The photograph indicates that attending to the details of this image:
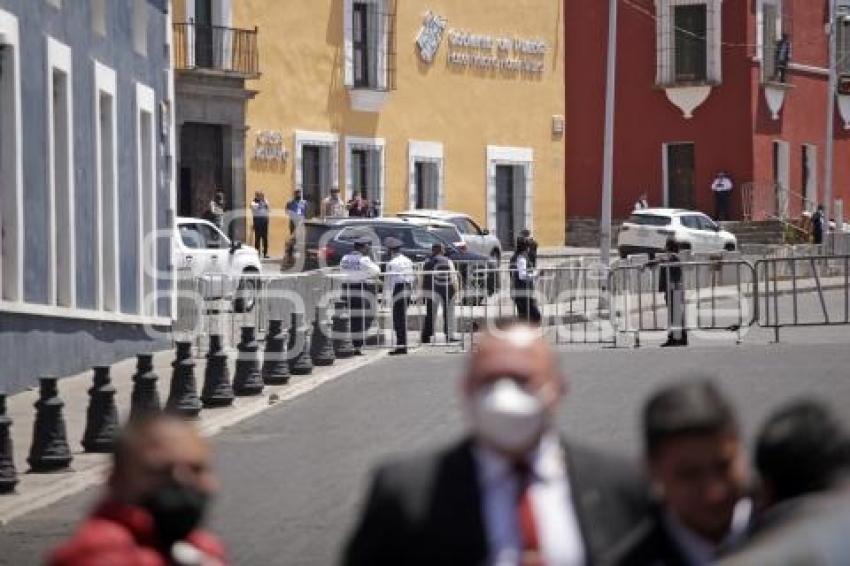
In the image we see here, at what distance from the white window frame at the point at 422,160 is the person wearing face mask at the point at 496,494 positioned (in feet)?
165

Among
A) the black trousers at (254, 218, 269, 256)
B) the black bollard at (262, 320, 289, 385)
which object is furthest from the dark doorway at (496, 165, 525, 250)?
the black bollard at (262, 320, 289, 385)

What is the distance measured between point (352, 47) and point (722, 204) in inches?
544

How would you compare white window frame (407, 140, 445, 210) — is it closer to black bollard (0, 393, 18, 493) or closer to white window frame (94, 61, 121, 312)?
white window frame (94, 61, 121, 312)

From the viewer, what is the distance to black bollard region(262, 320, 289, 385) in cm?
2662

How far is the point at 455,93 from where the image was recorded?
5741 cm

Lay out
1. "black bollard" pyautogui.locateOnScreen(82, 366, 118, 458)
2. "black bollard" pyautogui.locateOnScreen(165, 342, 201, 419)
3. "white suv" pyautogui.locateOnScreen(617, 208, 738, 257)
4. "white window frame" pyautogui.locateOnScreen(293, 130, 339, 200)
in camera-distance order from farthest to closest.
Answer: "white suv" pyautogui.locateOnScreen(617, 208, 738, 257) < "white window frame" pyautogui.locateOnScreen(293, 130, 339, 200) < "black bollard" pyautogui.locateOnScreen(165, 342, 201, 419) < "black bollard" pyautogui.locateOnScreen(82, 366, 118, 458)

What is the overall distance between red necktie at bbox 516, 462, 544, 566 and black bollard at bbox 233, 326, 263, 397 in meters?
19.9

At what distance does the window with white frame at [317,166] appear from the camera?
52.5 meters

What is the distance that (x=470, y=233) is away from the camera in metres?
51.0

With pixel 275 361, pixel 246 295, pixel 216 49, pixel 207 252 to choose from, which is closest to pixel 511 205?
pixel 216 49

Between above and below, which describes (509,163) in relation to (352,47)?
below

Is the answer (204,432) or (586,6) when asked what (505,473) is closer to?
(204,432)

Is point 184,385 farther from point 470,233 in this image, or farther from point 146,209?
point 470,233

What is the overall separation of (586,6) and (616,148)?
3.94m
